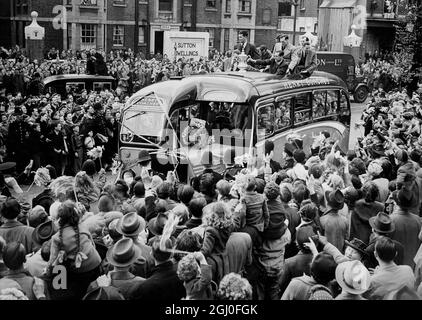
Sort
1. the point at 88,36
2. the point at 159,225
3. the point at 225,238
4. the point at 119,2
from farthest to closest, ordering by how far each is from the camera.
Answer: the point at 119,2, the point at 88,36, the point at 159,225, the point at 225,238

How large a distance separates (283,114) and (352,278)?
9015 millimetres

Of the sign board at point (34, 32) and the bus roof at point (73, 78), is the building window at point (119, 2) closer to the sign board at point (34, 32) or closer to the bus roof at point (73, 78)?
the sign board at point (34, 32)

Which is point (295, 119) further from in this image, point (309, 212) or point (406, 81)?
point (406, 81)

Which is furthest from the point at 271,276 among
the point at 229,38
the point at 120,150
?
the point at 229,38

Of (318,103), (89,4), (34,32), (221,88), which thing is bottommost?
(318,103)

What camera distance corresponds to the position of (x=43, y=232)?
20.1ft

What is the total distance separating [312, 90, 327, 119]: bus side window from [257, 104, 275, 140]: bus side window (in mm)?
2099

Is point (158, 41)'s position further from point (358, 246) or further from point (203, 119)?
point (358, 246)

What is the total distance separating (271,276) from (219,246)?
3.82 ft

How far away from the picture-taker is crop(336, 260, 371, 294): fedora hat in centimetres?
477

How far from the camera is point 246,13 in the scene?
44656 millimetres

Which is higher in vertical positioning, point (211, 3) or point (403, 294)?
point (211, 3)

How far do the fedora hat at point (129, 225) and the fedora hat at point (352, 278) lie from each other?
6.74 ft

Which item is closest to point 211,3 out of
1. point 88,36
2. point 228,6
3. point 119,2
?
point 228,6
